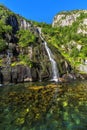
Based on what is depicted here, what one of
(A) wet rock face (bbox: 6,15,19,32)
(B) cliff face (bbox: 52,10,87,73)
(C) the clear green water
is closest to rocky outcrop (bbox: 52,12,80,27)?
(B) cliff face (bbox: 52,10,87,73)

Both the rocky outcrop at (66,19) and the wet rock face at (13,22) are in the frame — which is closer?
the wet rock face at (13,22)

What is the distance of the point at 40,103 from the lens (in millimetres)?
31047

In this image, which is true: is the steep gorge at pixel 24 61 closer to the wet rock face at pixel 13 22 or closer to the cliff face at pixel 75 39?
the cliff face at pixel 75 39

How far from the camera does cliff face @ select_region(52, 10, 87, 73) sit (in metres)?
95.3

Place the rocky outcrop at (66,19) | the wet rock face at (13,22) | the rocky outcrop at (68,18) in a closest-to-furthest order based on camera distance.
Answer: the wet rock face at (13,22)
the rocky outcrop at (68,18)
the rocky outcrop at (66,19)

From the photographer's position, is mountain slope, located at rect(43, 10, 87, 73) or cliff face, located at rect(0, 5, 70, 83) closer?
cliff face, located at rect(0, 5, 70, 83)

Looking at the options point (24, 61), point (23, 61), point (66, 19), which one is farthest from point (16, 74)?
point (66, 19)

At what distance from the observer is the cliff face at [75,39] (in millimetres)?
95287

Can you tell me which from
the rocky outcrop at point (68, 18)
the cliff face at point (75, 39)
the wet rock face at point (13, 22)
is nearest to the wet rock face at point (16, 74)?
the cliff face at point (75, 39)

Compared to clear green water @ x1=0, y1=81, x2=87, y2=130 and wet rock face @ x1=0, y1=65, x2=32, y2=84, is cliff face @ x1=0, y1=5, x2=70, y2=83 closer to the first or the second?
wet rock face @ x1=0, y1=65, x2=32, y2=84

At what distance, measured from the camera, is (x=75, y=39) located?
130m

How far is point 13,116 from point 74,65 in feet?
220

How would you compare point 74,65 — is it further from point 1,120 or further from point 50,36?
point 1,120

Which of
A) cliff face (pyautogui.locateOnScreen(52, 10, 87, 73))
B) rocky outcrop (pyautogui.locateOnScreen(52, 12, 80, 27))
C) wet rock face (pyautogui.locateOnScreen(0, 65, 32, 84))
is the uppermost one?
rocky outcrop (pyautogui.locateOnScreen(52, 12, 80, 27))
